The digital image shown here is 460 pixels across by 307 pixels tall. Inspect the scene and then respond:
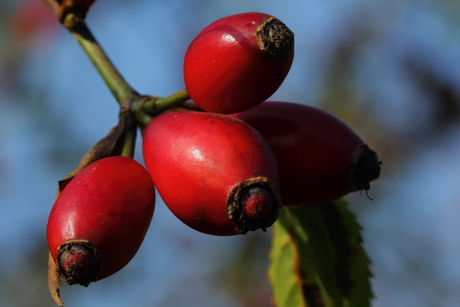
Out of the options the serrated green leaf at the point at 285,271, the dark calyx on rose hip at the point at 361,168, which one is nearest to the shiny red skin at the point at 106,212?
the dark calyx on rose hip at the point at 361,168

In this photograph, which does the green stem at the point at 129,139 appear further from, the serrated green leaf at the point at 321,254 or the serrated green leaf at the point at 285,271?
the serrated green leaf at the point at 285,271

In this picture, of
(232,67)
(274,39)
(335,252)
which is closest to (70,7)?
(232,67)

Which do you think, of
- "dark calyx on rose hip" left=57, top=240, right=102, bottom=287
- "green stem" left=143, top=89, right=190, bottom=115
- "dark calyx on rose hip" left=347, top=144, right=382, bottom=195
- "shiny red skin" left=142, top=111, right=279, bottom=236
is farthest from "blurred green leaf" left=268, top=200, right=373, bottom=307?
"dark calyx on rose hip" left=57, top=240, right=102, bottom=287

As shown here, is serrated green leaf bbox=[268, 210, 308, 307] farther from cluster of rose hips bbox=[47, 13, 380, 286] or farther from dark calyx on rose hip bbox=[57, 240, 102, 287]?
dark calyx on rose hip bbox=[57, 240, 102, 287]

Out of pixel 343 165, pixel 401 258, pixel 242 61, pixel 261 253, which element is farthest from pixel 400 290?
pixel 242 61

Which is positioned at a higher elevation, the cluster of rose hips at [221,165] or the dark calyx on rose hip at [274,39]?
the dark calyx on rose hip at [274,39]

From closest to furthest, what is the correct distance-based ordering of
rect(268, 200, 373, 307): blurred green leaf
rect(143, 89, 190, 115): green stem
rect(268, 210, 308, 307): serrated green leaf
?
rect(143, 89, 190, 115): green stem → rect(268, 200, 373, 307): blurred green leaf → rect(268, 210, 308, 307): serrated green leaf

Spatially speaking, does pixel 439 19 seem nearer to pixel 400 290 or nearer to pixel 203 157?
pixel 400 290
